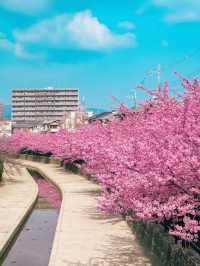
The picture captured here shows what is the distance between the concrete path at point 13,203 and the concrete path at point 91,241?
1638mm

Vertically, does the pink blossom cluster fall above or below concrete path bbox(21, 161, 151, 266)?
above

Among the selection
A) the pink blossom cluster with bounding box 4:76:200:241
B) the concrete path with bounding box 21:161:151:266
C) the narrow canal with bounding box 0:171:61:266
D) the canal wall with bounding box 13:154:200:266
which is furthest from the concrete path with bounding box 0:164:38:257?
the pink blossom cluster with bounding box 4:76:200:241

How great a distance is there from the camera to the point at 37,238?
17.0 meters

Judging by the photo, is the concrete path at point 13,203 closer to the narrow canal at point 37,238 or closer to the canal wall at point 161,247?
the narrow canal at point 37,238

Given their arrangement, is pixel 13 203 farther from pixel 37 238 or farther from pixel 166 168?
pixel 166 168

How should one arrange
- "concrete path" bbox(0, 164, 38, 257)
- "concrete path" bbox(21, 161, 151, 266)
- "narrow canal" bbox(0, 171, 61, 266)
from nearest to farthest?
"concrete path" bbox(21, 161, 151, 266), "narrow canal" bbox(0, 171, 61, 266), "concrete path" bbox(0, 164, 38, 257)

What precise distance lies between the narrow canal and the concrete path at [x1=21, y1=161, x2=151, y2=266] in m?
0.69

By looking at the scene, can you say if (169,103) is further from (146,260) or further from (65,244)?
(65,244)

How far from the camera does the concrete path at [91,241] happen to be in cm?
1223

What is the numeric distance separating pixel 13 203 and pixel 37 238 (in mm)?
6019

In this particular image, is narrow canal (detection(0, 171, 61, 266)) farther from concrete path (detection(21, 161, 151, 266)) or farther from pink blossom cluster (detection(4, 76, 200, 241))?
pink blossom cluster (detection(4, 76, 200, 241))

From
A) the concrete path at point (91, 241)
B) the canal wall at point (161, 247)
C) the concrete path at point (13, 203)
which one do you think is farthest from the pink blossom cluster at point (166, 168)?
the concrete path at point (13, 203)

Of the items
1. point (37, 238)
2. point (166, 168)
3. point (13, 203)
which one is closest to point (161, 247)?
point (166, 168)

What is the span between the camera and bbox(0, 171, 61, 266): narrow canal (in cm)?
1389
